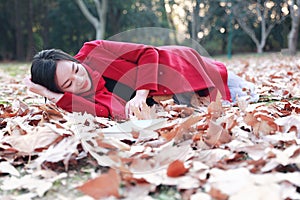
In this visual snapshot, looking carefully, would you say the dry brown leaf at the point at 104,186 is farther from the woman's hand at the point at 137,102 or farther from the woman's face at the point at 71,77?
the woman's face at the point at 71,77

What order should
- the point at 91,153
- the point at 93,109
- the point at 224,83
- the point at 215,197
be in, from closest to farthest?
the point at 215,197 → the point at 91,153 → the point at 93,109 → the point at 224,83

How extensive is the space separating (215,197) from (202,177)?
0.28 feet

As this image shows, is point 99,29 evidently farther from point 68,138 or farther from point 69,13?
point 68,138

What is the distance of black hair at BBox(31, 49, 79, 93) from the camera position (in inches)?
60.4

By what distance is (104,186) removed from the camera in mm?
713

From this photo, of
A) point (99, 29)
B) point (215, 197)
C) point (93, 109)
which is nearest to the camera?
point (215, 197)

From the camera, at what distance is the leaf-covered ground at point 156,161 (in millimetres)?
711

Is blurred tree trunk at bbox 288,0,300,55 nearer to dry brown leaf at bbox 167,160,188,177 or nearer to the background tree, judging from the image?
the background tree

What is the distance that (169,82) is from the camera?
167 cm

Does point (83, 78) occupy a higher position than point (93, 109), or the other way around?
point (83, 78)

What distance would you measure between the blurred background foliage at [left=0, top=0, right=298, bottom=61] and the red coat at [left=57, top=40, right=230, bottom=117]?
32.4 feet

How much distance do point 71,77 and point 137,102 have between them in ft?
1.01

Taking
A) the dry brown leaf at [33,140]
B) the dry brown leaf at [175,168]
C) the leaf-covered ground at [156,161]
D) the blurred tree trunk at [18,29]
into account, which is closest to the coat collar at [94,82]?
the leaf-covered ground at [156,161]

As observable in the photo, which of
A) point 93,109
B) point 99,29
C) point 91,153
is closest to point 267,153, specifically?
point 91,153
